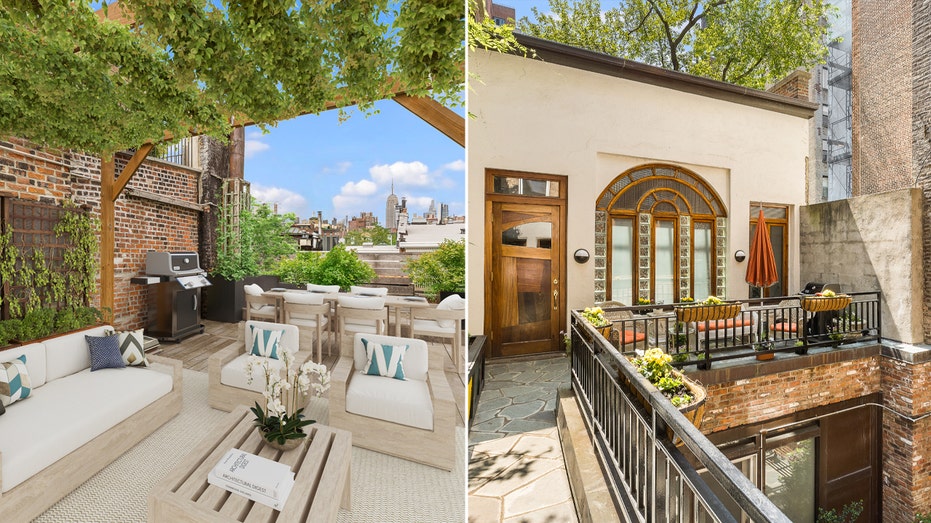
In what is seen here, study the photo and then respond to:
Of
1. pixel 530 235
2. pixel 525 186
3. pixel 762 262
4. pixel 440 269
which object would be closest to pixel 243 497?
pixel 440 269

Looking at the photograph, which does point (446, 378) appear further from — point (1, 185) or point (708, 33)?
point (708, 33)

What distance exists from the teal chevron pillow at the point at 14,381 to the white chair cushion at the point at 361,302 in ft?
3.17

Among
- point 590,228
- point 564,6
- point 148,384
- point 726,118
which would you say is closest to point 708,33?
point 564,6

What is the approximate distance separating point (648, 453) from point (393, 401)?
1201 millimetres

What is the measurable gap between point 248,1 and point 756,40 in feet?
32.7

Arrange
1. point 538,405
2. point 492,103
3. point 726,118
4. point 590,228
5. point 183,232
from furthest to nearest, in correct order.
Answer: point 726,118
point 590,228
point 492,103
point 538,405
point 183,232

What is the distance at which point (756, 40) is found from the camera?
27.6 feet

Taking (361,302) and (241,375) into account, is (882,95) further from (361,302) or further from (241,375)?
(241,375)

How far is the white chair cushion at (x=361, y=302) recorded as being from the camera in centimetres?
180

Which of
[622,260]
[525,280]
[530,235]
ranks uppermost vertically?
[530,235]

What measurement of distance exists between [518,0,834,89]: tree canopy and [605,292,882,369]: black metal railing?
18.4ft

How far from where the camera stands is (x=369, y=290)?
1.79 metres

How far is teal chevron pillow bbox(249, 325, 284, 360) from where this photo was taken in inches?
70.2

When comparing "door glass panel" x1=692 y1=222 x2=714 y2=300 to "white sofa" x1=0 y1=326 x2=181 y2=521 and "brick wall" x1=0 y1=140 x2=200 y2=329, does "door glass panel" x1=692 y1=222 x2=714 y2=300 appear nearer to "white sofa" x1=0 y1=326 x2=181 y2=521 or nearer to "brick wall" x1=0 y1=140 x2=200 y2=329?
"brick wall" x1=0 y1=140 x2=200 y2=329
